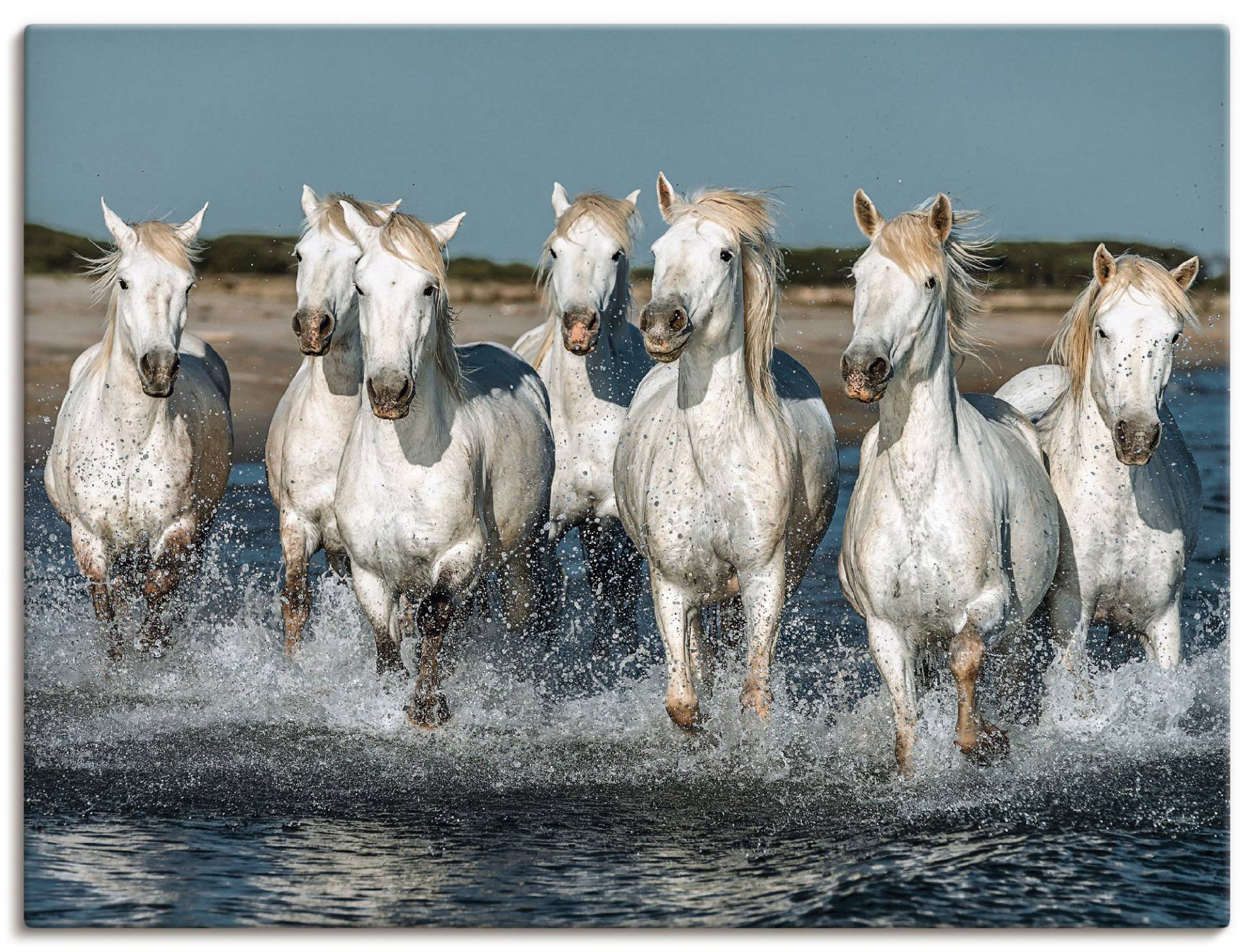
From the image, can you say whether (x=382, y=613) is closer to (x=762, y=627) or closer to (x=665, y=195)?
(x=762, y=627)

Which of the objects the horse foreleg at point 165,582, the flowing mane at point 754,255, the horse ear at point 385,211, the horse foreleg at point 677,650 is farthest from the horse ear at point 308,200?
the horse foreleg at point 677,650

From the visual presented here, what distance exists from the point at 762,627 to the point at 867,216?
1230 mm

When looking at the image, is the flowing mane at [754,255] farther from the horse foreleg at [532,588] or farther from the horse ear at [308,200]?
the horse ear at [308,200]

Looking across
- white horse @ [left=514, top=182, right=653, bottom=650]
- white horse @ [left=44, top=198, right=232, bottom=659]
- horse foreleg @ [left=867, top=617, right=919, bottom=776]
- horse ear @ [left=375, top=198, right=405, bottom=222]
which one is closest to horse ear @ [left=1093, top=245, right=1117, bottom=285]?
horse foreleg @ [left=867, top=617, right=919, bottom=776]

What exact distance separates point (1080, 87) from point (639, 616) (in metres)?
3.29

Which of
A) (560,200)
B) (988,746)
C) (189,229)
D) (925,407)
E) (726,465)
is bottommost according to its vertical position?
(988,746)

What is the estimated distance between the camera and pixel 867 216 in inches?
191

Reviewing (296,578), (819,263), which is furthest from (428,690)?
(819,263)

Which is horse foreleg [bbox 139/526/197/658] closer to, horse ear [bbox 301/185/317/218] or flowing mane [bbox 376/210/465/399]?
horse ear [bbox 301/185/317/218]

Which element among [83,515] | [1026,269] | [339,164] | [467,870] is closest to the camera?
[467,870]

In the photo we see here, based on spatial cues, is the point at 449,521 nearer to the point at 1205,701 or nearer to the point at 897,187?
the point at 1205,701

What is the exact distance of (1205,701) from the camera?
5340 mm

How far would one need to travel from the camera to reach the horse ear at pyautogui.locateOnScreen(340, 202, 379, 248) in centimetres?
550
